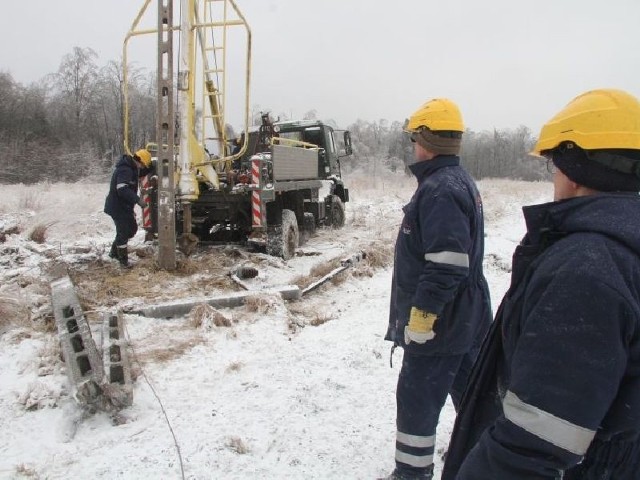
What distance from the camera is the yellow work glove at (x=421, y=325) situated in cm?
231

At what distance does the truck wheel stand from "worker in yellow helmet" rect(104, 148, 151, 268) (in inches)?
225

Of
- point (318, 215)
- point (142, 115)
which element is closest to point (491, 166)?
point (142, 115)

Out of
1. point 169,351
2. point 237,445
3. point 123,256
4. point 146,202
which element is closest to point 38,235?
point 146,202

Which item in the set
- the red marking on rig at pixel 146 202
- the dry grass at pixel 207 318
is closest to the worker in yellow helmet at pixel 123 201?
the red marking on rig at pixel 146 202

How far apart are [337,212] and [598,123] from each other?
1149 centimetres

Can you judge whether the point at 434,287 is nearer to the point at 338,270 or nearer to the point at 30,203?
the point at 338,270

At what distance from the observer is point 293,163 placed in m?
9.23

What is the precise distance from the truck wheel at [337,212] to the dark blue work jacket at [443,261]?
32.1 feet

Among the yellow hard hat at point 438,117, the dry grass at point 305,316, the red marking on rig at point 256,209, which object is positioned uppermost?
the yellow hard hat at point 438,117

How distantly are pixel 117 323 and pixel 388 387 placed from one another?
2.62 m

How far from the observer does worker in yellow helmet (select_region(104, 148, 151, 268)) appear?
24.5 feet

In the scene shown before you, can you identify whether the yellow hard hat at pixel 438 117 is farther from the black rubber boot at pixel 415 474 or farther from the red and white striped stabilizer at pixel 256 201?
the red and white striped stabilizer at pixel 256 201

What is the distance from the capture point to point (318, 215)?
11312 mm

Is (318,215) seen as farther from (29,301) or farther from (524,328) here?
(524,328)
